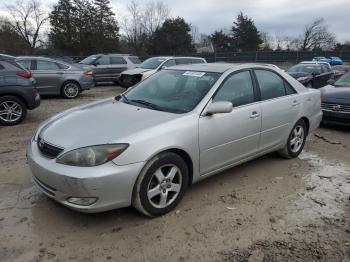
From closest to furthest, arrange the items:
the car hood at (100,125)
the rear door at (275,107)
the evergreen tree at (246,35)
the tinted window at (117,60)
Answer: the car hood at (100,125) → the rear door at (275,107) → the tinted window at (117,60) → the evergreen tree at (246,35)

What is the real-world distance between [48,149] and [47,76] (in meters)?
9.13

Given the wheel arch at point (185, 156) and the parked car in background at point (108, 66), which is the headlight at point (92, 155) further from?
the parked car in background at point (108, 66)

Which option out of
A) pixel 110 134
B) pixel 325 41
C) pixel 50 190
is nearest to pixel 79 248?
pixel 50 190

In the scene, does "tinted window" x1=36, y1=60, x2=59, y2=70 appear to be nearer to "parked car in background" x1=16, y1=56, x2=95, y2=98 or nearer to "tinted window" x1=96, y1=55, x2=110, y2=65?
"parked car in background" x1=16, y1=56, x2=95, y2=98

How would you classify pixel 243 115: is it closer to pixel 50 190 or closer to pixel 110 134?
pixel 110 134

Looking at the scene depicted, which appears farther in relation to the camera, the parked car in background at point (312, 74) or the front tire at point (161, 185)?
the parked car in background at point (312, 74)

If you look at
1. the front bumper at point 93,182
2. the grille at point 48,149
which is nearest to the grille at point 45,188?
the front bumper at point 93,182

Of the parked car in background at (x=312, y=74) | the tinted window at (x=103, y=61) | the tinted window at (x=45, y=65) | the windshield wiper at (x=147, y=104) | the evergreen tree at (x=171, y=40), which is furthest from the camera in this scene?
the evergreen tree at (x=171, y=40)

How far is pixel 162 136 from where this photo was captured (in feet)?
11.9

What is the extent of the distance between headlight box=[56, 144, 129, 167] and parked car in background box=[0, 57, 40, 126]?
213 inches

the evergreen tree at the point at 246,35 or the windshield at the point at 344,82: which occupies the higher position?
the evergreen tree at the point at 246,35

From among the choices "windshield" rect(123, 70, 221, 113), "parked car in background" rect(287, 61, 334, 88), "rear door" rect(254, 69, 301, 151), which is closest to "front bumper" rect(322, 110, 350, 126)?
"rear door" rect(254, 69, 301, 151)

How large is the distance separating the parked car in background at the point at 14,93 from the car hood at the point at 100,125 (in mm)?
4294

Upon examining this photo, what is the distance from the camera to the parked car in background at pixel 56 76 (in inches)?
466
